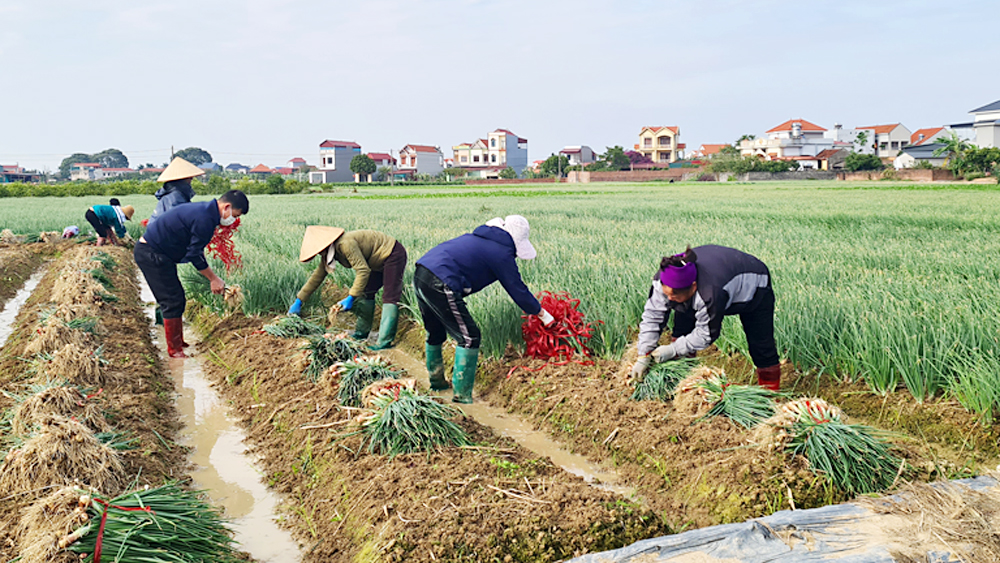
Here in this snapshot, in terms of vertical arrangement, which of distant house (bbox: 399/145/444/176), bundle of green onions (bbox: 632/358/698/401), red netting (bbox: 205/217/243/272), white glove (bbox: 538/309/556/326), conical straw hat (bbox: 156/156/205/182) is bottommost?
bundle of green onions (bbox: 632/358/698/401)

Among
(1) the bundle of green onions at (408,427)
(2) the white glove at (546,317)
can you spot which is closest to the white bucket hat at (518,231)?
(2) the white glove at (546,317)

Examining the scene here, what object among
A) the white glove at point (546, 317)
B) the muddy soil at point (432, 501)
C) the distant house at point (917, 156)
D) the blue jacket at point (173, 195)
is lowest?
the muddy soil at point (432, 501)

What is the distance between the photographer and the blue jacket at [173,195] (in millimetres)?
6164

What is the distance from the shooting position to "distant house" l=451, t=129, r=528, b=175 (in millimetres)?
85875

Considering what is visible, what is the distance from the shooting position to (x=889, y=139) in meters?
74.6

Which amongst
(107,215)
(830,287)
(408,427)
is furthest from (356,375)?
(107,215)

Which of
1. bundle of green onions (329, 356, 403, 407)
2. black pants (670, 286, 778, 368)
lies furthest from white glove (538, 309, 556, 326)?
bundle of green onions (329, 356, 403, 407)

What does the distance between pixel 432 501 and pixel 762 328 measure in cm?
209

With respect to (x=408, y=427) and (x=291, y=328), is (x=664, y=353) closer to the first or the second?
(x=408, y=427)

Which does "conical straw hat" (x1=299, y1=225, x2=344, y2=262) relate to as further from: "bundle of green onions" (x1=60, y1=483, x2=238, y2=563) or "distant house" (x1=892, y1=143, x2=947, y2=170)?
"distant house" (x1=892, y1=143, x2=947, y2=170)

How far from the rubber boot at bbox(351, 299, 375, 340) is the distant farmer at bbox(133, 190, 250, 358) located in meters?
1.22

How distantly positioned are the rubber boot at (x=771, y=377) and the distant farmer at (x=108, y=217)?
10907 millimetres

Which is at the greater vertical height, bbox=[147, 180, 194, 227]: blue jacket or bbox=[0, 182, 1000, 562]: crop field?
bbox=[147, 180, 194, 227]: blue jacket

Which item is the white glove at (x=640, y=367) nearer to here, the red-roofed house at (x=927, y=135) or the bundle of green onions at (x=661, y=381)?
the bundle of green onions at (x=661, y=381)
